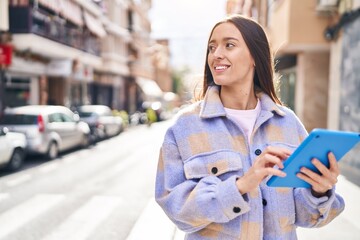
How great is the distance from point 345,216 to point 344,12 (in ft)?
23.9

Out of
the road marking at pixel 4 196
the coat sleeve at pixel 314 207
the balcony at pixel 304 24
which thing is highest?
the balcony at pixel 304 24

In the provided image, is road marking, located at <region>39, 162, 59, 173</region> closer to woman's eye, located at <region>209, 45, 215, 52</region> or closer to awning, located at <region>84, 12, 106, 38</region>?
woman's eye, located at <region>209, 45, 215, 52</region>

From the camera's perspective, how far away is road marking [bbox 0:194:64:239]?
17.9ft

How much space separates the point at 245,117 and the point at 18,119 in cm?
1074

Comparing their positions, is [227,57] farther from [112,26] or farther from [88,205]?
[112,26]

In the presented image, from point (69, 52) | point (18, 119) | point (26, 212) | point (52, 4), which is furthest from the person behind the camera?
point (69, 52)

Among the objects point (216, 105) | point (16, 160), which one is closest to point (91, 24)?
point (16, 160)

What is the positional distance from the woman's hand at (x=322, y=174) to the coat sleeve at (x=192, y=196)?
0.24m

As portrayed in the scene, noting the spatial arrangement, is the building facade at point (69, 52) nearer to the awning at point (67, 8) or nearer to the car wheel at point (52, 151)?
the awning at point (67, 8)

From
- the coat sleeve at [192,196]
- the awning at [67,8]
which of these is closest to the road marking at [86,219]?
the coat sleeve at [192,196]

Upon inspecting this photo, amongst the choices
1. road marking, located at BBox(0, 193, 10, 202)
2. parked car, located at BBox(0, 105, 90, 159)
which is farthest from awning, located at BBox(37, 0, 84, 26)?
road marking, located at BBox(0, 193, 10, 202)

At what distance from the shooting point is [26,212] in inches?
243

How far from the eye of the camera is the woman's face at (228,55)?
5.40 feet

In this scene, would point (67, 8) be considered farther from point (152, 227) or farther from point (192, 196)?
point (192, 196)
